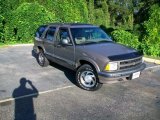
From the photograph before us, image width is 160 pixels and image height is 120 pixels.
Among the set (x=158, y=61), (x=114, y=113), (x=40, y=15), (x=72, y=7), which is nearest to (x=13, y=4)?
(x=40, y=15)

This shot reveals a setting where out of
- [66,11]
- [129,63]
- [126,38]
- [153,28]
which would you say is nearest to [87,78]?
[129,63]

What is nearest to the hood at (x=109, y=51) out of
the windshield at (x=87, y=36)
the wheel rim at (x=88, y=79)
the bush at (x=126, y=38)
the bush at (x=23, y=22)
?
the windshield at (x=87, y=36)

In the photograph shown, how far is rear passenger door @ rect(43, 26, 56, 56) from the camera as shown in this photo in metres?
8.66

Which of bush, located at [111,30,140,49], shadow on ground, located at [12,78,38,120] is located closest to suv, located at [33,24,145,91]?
shadow on ground, located at [12,78,38,120]

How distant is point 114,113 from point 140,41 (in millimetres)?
8563

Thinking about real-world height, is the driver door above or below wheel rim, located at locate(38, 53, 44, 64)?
above

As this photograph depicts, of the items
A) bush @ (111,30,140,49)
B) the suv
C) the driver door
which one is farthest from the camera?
bush @ (111,30,140,49)

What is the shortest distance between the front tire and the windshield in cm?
95

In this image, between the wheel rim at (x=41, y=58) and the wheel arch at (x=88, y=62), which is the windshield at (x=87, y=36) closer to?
the wheel arch at (x=88, y=62)

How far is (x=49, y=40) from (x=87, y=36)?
1744 millimetres

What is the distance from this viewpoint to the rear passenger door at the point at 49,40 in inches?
341

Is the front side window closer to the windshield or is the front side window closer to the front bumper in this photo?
the windshield

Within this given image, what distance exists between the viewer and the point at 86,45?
733cm

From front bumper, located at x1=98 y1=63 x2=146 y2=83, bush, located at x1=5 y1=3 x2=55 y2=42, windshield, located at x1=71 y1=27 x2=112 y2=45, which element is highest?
bush, located at x1=5 y1=3 x2=55 y2=42
